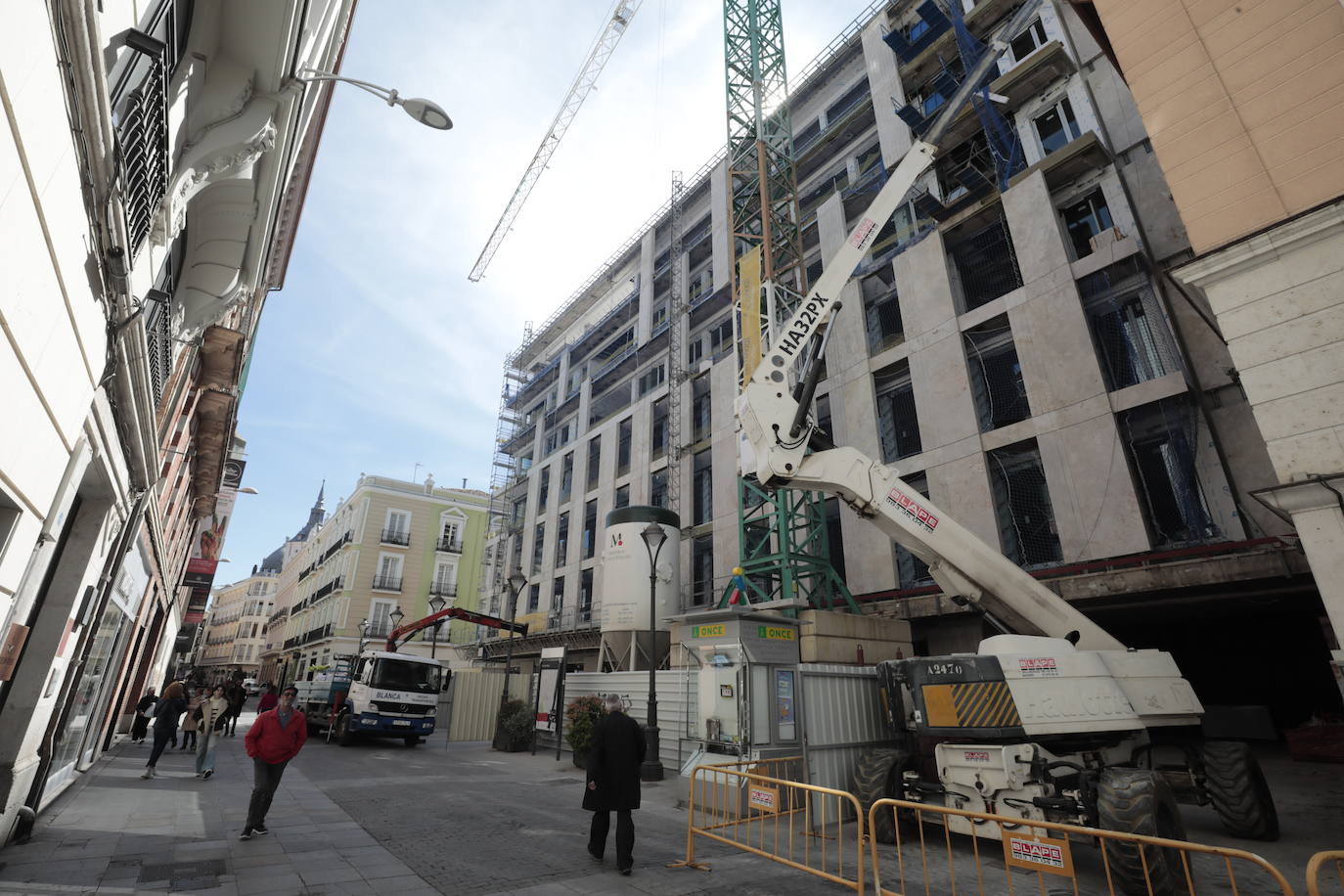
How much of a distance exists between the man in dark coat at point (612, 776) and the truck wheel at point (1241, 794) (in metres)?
7.45

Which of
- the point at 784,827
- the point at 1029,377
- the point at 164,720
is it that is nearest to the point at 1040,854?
the point at 784,827

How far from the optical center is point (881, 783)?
8.52m

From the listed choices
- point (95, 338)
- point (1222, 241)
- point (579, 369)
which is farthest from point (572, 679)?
point (579, 369)

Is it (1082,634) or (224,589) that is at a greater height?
(224,589)

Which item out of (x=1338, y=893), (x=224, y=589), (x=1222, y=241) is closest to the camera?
(x=1338, y=893)

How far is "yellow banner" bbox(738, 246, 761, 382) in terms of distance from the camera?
20562 millimetres

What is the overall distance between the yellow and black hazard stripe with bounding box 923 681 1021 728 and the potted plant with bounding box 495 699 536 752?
13.9 m

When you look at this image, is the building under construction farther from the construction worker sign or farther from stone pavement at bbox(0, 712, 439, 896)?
stone pavement at bbox(0, 712, 439, 896)

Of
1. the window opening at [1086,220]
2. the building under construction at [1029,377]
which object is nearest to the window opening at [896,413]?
the building under construction at [1029,377]

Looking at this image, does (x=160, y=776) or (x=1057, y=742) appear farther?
(x=160, y=776)

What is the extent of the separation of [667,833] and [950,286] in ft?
57.3

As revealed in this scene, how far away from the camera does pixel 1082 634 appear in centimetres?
945

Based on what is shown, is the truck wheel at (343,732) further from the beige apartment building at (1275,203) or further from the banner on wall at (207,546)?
the beige apartment building at (1275,203)

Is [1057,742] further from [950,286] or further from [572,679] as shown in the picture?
[950,286]
